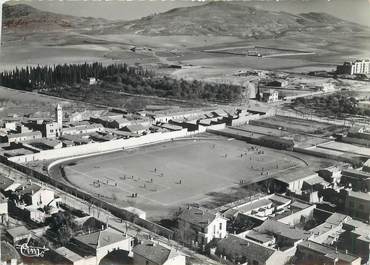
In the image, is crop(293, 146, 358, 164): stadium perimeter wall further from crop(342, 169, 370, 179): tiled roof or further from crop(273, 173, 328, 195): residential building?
crop(273, 173, 328, 195): residential building

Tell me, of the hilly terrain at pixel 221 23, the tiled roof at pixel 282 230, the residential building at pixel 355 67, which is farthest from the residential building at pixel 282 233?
the residential building at pixel 355 67

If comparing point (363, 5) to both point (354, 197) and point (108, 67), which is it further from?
point (108, 67)

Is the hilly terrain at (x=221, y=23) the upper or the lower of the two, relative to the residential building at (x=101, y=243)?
upper

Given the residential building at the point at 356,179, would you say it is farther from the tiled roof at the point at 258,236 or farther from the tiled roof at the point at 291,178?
the tiled roof at the point at 258,236

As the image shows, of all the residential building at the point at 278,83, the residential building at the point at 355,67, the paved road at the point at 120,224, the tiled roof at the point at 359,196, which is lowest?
the paved road at the point at 120,224

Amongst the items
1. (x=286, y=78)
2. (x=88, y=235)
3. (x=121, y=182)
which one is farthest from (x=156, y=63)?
(x=88, y=235)

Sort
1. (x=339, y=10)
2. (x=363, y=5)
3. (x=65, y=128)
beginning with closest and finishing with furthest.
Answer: (x=363, y=5)
(x=339, y=10)
(x=65, y=128)
